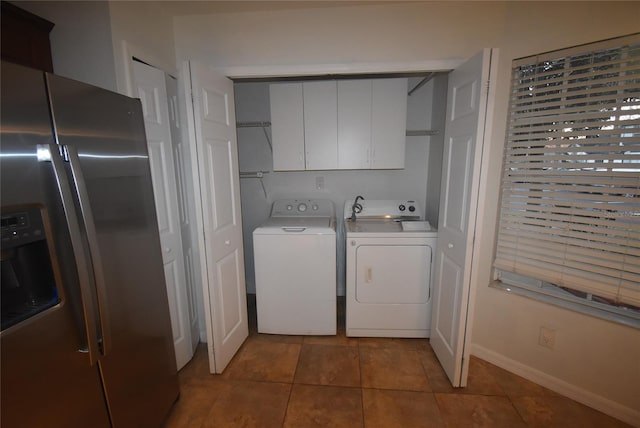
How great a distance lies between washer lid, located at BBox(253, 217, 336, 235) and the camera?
2.17 meters

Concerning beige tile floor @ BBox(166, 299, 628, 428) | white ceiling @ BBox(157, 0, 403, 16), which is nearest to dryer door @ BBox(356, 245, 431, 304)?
beige tile floor @ BBox(166, 299, 628, 428)

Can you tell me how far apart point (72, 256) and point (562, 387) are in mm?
2687

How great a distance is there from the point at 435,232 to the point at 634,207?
1.02 metres

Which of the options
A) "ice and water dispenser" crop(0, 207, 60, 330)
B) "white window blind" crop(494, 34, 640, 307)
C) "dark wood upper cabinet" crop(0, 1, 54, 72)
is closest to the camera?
"ice and water dispenser" crop(0, 207, 60, 330)

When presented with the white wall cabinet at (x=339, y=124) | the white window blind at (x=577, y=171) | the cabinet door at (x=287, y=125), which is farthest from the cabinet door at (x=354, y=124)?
the white window blind at (x=577, y=171)

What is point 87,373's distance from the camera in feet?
3.32

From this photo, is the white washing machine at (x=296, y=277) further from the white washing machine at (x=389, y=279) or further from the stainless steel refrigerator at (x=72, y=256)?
the stainless steel refrigerator at (x=72, y=256)

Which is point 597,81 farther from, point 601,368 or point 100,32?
point 100,32

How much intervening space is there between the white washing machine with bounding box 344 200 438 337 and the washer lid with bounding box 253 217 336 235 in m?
0.18

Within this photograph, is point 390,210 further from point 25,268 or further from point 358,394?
point 25,268

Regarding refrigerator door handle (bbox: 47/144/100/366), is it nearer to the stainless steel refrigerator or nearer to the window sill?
the stainless steel refrigerator

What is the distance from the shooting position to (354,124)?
233cm

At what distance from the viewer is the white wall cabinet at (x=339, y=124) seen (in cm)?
229

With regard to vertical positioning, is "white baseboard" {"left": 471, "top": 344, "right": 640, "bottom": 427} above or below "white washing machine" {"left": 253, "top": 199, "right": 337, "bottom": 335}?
below
